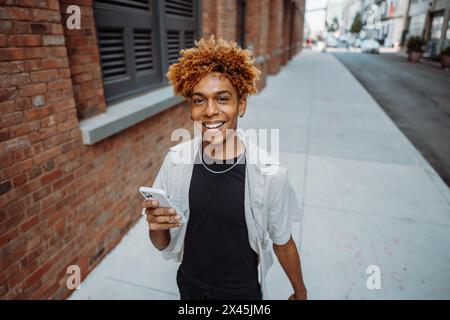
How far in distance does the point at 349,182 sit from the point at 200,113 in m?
3.62

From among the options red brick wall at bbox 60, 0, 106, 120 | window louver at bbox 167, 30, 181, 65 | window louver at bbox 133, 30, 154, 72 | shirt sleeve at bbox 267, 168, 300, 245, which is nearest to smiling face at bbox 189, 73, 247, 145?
shirt sleeve at bbox 267, 168, 300, 245

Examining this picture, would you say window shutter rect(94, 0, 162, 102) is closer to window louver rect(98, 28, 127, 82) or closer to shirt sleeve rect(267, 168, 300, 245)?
window louver rect(98, 28, 127, 82)

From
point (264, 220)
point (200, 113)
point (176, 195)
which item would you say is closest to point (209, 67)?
point (200, 113)

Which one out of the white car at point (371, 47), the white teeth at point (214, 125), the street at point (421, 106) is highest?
the white car at point (371, 47)

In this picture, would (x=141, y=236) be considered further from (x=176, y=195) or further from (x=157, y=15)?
(x=157, y=15)

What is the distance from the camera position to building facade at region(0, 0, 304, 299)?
1940 mm

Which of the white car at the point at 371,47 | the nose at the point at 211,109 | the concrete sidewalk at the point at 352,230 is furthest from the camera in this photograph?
the white car at the point at 371,47

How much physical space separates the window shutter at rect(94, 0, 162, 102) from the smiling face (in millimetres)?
2104

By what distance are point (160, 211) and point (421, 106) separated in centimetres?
1048

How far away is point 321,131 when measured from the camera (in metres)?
6.83

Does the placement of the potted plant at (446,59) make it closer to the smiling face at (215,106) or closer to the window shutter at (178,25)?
the window shutter at (178,25)

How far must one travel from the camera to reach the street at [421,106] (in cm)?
589

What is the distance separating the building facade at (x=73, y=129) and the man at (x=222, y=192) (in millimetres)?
1069

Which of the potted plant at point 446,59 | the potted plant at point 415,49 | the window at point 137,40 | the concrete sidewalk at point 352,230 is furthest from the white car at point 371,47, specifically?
the window at point 137,40
